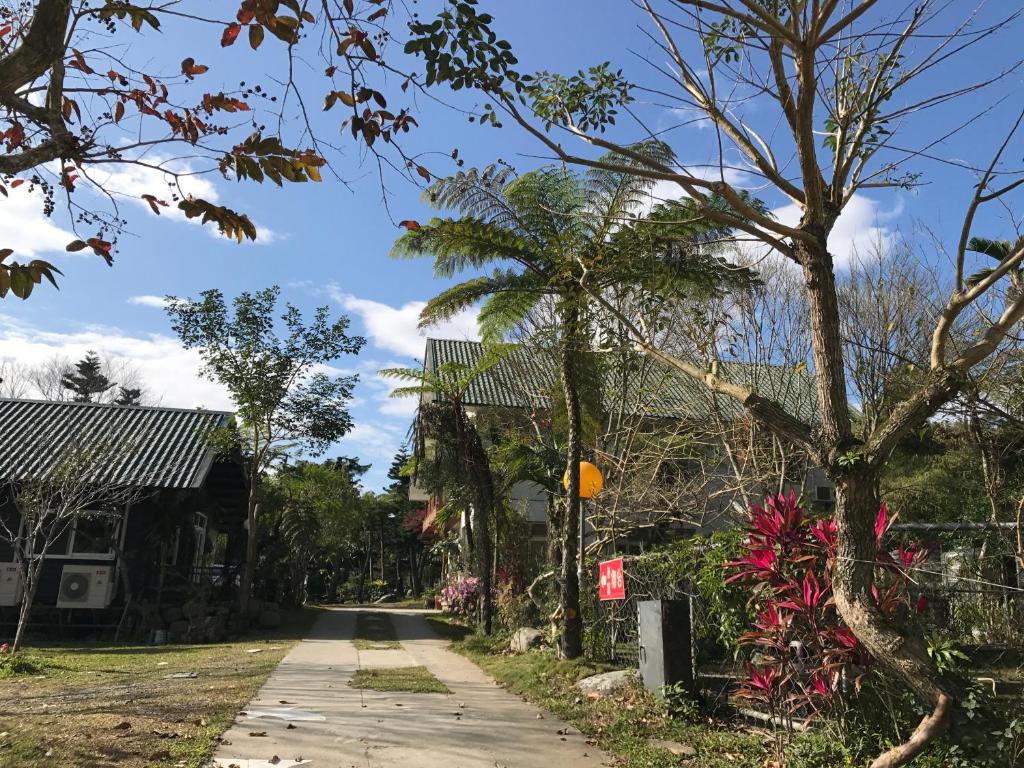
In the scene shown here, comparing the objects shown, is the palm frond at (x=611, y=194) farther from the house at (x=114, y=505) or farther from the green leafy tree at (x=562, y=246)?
the house at (x=114, y=505)

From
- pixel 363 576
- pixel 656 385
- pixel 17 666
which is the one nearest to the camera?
pixel 17 666

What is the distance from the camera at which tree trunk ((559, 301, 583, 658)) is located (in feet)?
34.7

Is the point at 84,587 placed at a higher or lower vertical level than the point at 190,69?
lower

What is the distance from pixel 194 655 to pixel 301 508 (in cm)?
1375

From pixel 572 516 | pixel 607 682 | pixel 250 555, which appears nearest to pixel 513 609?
pixel 572 516

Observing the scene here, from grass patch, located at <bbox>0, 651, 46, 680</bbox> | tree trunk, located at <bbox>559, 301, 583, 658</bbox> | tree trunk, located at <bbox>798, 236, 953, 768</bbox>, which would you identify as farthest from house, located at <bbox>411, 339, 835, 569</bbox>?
Answer: grass patch, located at <bbox>0, 651, 46, 680</bbox>

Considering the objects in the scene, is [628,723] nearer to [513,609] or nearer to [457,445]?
[513,609]

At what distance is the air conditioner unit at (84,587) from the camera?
1677 cm

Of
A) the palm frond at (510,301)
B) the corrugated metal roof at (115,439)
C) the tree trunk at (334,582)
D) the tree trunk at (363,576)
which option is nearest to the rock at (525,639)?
the palm frond at (510,301)

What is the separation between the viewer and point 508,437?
17.4 metres

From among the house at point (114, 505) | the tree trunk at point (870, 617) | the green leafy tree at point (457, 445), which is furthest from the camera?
the house at point (114, 505)

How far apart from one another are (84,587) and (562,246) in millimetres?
13376

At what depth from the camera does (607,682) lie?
8.76m

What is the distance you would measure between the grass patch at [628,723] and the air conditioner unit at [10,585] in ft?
39.9
